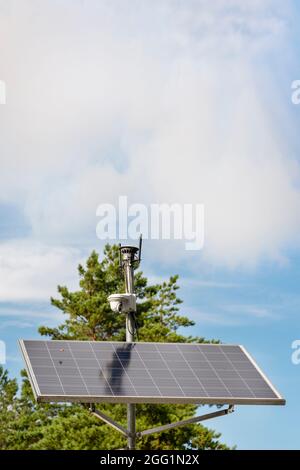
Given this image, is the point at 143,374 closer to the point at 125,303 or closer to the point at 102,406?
the point at 125,303

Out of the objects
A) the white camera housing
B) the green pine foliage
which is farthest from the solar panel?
the green pine foliage

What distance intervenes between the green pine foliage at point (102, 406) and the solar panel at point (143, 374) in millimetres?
12243

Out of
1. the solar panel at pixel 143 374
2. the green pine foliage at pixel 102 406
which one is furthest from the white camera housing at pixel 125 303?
the green pine foliage at pixel 102 406

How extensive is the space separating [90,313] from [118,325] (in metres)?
1.24

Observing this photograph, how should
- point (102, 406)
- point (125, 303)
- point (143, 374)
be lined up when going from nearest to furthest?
point (143, 374)
point (125, 303)
point (102, 406)

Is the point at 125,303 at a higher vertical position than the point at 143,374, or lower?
higher

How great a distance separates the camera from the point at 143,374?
539 inches

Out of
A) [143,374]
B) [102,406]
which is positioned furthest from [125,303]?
[102,406]

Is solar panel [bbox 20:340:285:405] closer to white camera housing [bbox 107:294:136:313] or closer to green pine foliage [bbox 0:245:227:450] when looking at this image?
white camera housing [bbox 107:294:136:313]

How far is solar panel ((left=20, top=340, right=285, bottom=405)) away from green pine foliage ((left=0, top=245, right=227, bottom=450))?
1224cm

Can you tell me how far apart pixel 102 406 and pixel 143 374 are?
1555 cm

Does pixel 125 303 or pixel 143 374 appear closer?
pixel 143 374

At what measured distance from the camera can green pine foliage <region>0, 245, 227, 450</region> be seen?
2711 cm
